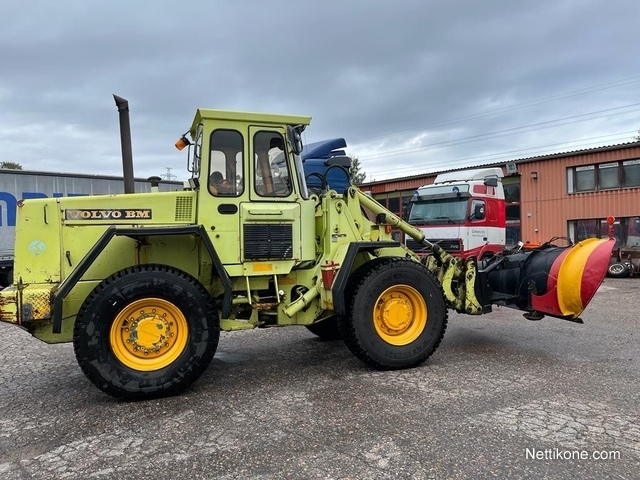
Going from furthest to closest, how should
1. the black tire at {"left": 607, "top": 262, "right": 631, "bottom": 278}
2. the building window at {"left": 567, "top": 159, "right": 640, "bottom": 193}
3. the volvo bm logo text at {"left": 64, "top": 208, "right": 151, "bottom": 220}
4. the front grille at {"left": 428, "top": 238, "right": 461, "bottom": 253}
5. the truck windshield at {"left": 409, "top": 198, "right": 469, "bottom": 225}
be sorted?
1. the building window at {"left": 567, "top": 159, "right": 640, "bottom": 193}
2. the black tire at {"left": 607, "top": 262, "right": 631, "bottom": 278}
3. the truck windshield at {"left": 409, "top": 198, "right": 469, "bottom": 225}
4. the front grille at {"left": 428, "top": 238, "right": 461, "bottom": 253}
5. the volvo bm logo text at {"left": 64, "top": 208, "right": 151, "bottom": 220}

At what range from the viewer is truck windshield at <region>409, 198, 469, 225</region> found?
13.1m

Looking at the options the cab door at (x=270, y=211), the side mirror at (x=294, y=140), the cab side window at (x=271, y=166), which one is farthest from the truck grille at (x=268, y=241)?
the side mirror at (x=294, y=140)

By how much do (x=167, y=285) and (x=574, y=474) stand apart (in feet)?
11.1

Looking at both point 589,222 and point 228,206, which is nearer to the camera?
point 228,206

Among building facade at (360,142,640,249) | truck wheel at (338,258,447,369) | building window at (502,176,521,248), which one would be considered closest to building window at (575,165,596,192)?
building facade at (360,142,640,249)

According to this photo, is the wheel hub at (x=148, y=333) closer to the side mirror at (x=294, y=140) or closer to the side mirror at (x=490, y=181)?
the side mirror at (x=294, y=140)

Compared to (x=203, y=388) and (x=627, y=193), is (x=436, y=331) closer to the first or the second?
(x=203, y=388)

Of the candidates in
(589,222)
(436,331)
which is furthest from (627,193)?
(436,331)

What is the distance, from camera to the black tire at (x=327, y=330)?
656 centimetres

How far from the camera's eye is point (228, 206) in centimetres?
484

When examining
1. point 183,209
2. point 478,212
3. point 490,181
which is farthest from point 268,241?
point 490,181

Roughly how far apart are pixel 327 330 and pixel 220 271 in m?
2.44

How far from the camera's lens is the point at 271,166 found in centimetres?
508

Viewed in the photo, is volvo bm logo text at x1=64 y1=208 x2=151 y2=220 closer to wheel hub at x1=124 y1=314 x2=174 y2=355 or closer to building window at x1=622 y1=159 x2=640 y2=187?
wheel hub at x1=124 y1=314 x2=174 y2=355
